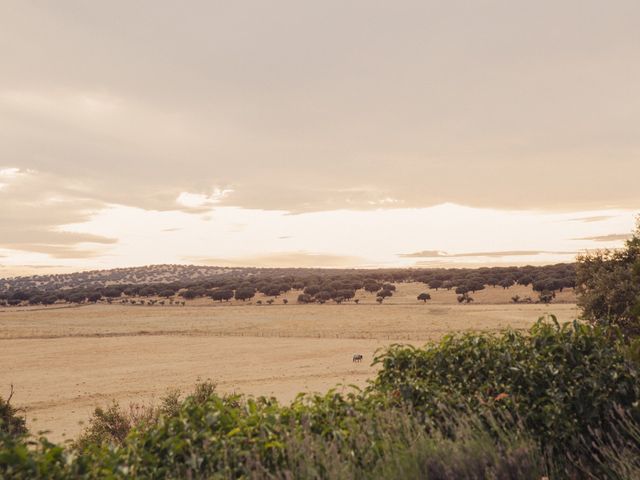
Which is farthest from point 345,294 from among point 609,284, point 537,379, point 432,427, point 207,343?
point 432,427

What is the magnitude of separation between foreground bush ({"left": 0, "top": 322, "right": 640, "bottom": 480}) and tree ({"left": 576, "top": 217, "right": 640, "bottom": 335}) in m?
17.7

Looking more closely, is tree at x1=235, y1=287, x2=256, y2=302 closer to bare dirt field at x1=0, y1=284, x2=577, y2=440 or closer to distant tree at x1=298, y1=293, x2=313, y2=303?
bare dirt field at x1=0, y1=284, x2=577, y2=440

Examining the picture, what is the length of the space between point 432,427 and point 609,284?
77.5ft

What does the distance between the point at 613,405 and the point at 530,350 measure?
1242mm

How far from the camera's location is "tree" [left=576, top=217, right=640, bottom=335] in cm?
2498

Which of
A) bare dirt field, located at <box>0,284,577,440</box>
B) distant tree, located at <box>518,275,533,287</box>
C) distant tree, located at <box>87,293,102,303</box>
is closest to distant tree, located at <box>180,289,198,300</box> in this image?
bare dirt field, located at <box>0,284,577,440</box>

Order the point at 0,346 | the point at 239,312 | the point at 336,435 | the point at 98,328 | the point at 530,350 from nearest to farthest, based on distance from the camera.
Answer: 1. the point at 336,435
2. the point at 530,350
3. the point at 0,346
4. the point at 98,328
5. the point at 239,312

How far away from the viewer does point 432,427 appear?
6.63 metres

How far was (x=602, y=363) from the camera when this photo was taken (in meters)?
7.31

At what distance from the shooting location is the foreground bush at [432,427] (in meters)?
5.39

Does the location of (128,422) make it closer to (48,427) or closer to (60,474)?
(48,427)

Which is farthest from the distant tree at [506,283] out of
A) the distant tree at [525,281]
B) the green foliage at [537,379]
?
the green foliage at [537,379]

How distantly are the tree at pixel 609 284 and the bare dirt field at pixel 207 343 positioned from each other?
13.9 meters

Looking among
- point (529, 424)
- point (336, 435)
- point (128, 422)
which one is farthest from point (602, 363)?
point (128, 422)
